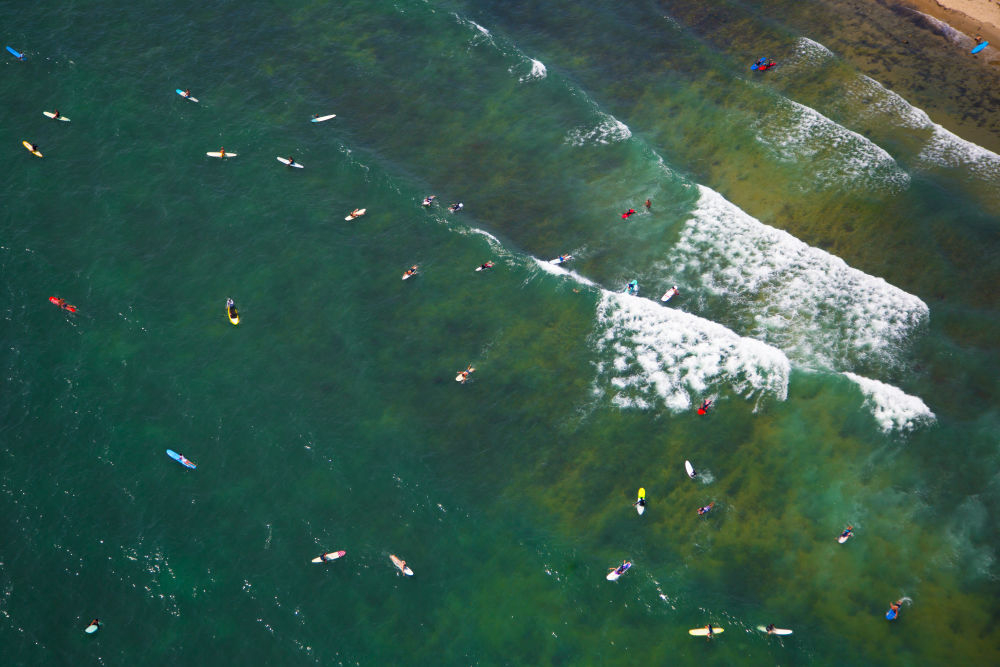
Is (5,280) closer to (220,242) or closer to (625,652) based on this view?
(220,242)

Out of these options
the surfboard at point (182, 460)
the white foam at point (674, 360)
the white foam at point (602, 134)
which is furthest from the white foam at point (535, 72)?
the surfboard at point (182, 460)

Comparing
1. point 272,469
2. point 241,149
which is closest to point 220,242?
point 241,149

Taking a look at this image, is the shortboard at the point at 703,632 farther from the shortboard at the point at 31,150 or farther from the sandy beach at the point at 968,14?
the shortboard at the point at 31,150

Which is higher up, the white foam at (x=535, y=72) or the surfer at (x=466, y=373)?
the white foam at (x=535, y=72)

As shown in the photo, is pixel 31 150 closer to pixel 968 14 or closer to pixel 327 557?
pixel 327 557

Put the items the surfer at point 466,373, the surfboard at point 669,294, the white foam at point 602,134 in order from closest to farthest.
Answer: the surfer at point 466,373 < the surfboard at point 669,294 < the white foam at point 602,134

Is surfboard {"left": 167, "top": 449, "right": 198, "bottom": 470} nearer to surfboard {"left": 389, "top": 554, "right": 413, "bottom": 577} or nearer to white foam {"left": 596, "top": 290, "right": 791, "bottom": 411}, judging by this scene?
surfboard {"left": 389, "top": 554, "right": 413, "bottom": 577}

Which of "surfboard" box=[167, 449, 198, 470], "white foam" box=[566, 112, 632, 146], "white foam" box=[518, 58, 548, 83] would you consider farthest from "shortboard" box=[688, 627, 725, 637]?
"white foam" box=[518, 58, 548, 83]
